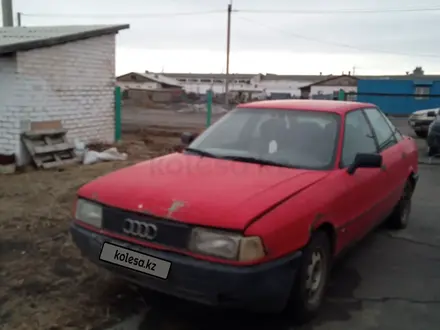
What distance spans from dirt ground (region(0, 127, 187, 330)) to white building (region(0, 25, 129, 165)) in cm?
247

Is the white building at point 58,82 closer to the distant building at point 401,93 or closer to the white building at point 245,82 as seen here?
the distant building at point 401,93

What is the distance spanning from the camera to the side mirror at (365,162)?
3.52 metres

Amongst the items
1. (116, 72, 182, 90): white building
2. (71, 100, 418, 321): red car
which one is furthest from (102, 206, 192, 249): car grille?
(116, 72, 182, 90): white building

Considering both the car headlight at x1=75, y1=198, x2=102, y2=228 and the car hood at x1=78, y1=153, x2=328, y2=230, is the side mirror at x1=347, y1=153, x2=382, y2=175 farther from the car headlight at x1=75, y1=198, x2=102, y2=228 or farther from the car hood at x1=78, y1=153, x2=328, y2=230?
the car headlight at x1=75, y1=198, x2=102, y2=228

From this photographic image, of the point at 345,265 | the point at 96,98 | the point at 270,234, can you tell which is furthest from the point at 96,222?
the point at 96,98

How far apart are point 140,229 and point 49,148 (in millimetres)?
6315

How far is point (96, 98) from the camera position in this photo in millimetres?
10328

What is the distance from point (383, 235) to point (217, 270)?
3246 millimetres

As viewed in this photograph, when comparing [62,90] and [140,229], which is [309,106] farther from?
[62,90]

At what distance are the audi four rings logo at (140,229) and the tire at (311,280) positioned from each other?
37.7 inches

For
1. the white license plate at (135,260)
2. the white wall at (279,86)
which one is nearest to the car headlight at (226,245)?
the white license plate at (135,260)

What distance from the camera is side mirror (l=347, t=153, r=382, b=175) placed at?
138 inches

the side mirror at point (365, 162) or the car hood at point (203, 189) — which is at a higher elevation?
the side mirror at point (365, 162)

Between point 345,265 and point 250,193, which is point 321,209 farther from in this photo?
point 345,265
